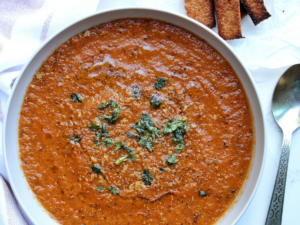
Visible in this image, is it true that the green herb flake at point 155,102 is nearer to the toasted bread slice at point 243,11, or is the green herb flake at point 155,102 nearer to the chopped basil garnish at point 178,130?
the chopped basil garnish at point 178,130

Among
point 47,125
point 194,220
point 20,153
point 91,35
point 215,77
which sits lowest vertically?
point 194,220

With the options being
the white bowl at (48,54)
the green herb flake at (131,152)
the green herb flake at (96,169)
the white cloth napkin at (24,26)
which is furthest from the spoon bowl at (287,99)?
the white cloth napkin at (24,26)

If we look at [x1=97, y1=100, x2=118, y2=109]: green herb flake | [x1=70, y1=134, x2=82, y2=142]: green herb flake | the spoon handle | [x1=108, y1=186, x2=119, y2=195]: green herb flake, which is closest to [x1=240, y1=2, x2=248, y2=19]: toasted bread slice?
the spoon handle

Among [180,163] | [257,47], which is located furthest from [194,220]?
[257,47]

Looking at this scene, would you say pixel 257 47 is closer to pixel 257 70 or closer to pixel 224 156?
pixel 257 70

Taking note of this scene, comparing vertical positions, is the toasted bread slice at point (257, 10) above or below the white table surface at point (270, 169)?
above

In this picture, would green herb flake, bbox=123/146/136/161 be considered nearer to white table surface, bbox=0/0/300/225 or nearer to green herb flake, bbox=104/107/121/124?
green herb flake, bbox=104/107/121/124
